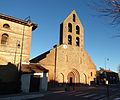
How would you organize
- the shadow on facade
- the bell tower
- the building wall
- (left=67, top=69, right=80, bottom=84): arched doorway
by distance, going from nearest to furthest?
the shadow on facade
the building wall
the bell tower
(left=67, top=69, right=80, bottom=84): arched doorway

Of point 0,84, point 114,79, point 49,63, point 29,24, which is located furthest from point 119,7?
point 114,79

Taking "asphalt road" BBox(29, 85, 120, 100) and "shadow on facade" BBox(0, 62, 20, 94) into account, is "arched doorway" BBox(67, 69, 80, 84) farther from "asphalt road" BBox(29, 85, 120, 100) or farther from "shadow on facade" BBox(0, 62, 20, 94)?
"shadow on facade" BBox(0, 62, 20, 94)

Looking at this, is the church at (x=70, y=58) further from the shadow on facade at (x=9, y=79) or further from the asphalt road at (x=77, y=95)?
the asphalt road at (x=77, y=95)

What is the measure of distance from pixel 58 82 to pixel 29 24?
13040 mm

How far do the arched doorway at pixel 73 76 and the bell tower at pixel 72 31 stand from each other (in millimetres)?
5741

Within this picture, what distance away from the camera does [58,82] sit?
35.0 m

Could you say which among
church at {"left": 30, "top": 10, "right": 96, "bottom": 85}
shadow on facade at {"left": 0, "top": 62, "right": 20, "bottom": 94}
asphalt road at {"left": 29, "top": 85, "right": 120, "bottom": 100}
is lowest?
asphalt road at {"left": 29, "top": 85, "right": 120, "bottom": 100}

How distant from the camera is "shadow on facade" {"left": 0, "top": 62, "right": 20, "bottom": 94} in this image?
23.2 metres

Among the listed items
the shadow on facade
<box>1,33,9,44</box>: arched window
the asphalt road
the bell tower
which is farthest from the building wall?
the bell tower

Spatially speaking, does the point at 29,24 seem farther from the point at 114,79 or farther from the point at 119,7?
the point at 114,79

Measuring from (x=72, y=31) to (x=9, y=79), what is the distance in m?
18.3

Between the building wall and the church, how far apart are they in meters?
6.96

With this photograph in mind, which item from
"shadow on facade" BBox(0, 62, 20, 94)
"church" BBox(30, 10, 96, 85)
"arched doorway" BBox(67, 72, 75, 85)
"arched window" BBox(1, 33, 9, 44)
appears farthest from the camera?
"arched doorway" BBox(67, 72, 75, 85)

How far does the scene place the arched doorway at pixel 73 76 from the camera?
3750cm
